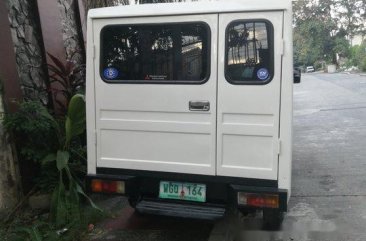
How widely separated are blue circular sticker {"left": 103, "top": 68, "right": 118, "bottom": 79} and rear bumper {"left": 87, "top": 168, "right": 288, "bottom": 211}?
2.99ft

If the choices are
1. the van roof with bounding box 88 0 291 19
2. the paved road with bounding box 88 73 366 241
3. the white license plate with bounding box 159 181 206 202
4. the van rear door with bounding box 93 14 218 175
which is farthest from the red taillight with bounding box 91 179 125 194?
A: the van roof with bounding box 88 0 291 19

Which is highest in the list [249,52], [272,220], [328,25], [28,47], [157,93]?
[328,25]

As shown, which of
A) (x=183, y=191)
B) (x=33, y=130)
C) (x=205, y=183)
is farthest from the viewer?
(x=33, y=130)

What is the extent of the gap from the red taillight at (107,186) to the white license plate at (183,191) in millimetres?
387

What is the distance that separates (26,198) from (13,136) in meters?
0.76

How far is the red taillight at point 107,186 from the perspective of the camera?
167 inches

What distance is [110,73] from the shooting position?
4.25m

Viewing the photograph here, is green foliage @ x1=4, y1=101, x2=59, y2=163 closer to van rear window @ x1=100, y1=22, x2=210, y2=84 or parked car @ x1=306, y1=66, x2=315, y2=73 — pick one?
van rear window @ x1=100, y1=22, x2=210, y2=84

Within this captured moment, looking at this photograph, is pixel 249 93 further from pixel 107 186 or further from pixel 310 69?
pixel 310 69

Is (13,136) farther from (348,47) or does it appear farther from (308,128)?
(348,47)

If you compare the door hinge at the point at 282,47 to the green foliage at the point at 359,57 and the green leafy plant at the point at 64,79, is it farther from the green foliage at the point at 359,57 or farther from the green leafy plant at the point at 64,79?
the green foliage at the point at 359,57

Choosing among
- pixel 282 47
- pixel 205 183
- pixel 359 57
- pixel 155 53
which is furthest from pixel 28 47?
pixel 359 57

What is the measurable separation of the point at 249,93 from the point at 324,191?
2770 mm

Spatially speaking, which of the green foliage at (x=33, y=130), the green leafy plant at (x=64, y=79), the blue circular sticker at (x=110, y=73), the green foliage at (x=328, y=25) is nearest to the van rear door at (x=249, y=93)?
the blue circular sticker at (x=110, y=73)
